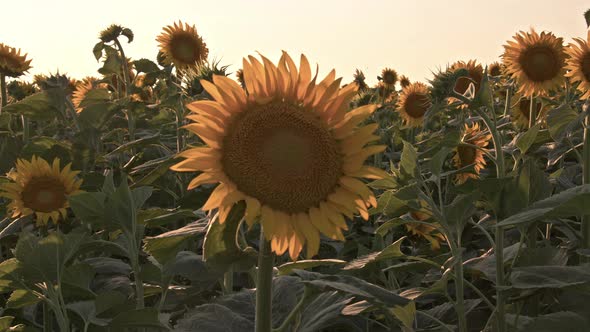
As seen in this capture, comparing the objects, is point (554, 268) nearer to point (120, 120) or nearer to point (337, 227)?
point (337, 227)

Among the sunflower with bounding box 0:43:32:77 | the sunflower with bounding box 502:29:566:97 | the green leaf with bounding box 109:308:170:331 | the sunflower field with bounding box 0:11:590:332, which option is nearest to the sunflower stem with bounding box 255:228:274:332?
the sunflower field with bounding box 0:11:590:332

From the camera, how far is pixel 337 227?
1.79 meters

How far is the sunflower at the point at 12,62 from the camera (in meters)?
5.32

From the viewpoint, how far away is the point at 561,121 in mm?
3328

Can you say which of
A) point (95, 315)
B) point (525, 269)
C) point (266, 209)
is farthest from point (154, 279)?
point (525, 269)

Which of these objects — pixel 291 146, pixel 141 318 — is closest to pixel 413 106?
pixel 141 318

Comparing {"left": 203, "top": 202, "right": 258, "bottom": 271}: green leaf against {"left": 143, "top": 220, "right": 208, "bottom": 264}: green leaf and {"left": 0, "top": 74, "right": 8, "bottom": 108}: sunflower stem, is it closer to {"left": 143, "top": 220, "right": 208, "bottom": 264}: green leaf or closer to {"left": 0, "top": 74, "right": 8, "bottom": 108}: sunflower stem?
{"left": 143, "top": 220, "right": 208, "bottom": 264}: green leaf

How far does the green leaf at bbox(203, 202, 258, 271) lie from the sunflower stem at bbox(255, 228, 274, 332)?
40mm

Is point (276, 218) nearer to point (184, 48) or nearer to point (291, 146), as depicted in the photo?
point (291, 146)

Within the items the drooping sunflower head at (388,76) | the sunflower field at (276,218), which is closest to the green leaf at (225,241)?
the sunflower field at (276,218)

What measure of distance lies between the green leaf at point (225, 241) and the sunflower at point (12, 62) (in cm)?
416

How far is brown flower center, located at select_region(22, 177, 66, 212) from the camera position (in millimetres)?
3254

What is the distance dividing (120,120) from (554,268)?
11.8ft

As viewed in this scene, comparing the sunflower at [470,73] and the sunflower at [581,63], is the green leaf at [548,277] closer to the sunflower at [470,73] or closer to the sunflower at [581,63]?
the sunflower at [581,63]
